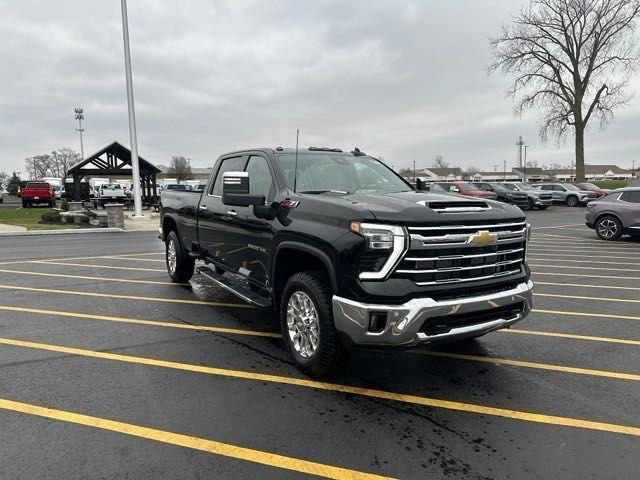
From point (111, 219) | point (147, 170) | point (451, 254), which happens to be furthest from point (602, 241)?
point (147, 170)

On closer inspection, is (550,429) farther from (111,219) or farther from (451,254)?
(111,219)

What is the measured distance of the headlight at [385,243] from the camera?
11.3 ft

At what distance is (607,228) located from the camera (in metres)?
14.2

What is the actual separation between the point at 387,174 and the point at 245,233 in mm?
1722

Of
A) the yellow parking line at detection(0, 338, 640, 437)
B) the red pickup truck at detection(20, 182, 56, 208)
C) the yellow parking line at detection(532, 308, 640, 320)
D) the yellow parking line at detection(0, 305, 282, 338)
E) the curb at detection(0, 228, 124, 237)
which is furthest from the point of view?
the red pickup truck at detection(20, 182, 56, 208)

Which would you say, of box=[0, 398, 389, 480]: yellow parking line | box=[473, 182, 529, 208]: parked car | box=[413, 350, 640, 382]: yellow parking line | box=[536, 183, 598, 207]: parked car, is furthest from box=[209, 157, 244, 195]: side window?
box=[536, 183, 598, 207]: parked car

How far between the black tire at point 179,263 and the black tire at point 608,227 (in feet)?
40.6

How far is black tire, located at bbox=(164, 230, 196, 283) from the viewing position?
24.6ft

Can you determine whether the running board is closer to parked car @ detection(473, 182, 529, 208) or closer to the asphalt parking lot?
the asphalt parking lot

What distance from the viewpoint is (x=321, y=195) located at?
168 inches

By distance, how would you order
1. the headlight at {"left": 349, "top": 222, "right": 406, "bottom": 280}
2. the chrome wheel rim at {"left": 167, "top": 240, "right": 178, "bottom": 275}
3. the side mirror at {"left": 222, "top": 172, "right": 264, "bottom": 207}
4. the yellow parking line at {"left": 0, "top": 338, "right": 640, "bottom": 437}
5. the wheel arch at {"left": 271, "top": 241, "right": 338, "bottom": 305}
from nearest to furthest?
the yellow parking line at {"left": 0, "top": 338, "right": 640, "bottom": 437}, the headlight at {"left": 349, "top": 222, "right": 406, "bottom": 280}, the wheel arch at {"left": 271, "top": 241, "right": 338, "bottom": 305}, the side mirror at {"left": 222, "top": 172, "right": 264, "bottom": 207}, the chrome wheel rim at {"left": 167, "top": 240, "right": 178, "bottom": 275}

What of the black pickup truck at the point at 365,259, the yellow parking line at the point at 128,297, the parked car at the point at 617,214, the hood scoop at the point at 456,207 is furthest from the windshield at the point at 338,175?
the parked car at the point at 617,214

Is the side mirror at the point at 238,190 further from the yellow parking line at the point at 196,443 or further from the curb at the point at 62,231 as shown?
the curb at the point at 62,231

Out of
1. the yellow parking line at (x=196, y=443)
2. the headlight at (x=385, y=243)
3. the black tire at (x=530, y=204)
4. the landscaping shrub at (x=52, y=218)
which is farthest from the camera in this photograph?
the black tire at (x=530, y=204)
